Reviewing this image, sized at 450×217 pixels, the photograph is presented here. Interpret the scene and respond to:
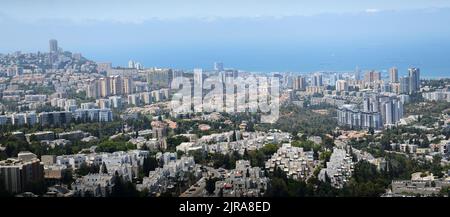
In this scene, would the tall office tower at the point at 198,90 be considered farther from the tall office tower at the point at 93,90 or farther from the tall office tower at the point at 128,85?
the tall office tower at the point at 93,90

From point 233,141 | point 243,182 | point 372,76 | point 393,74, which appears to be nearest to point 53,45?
point 233,141

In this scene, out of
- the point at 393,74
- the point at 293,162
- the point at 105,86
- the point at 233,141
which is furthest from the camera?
the point at 105,86

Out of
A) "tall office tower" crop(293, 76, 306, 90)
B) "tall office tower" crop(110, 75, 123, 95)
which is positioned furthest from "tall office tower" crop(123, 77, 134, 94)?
"tall office tower" crop(293, 76, 306, 90)

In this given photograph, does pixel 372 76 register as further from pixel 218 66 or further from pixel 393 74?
pixel 218 66

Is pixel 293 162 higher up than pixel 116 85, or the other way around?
pixel 116 85

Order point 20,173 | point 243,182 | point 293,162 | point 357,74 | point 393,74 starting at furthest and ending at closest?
1. point 357,74
2. point 393,74
3. point 293,162
4. point 20,173
5. point 243,182

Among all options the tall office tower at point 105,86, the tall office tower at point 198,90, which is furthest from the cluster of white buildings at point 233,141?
the tall office tower at point 105,86

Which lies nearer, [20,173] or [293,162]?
[20,173]
